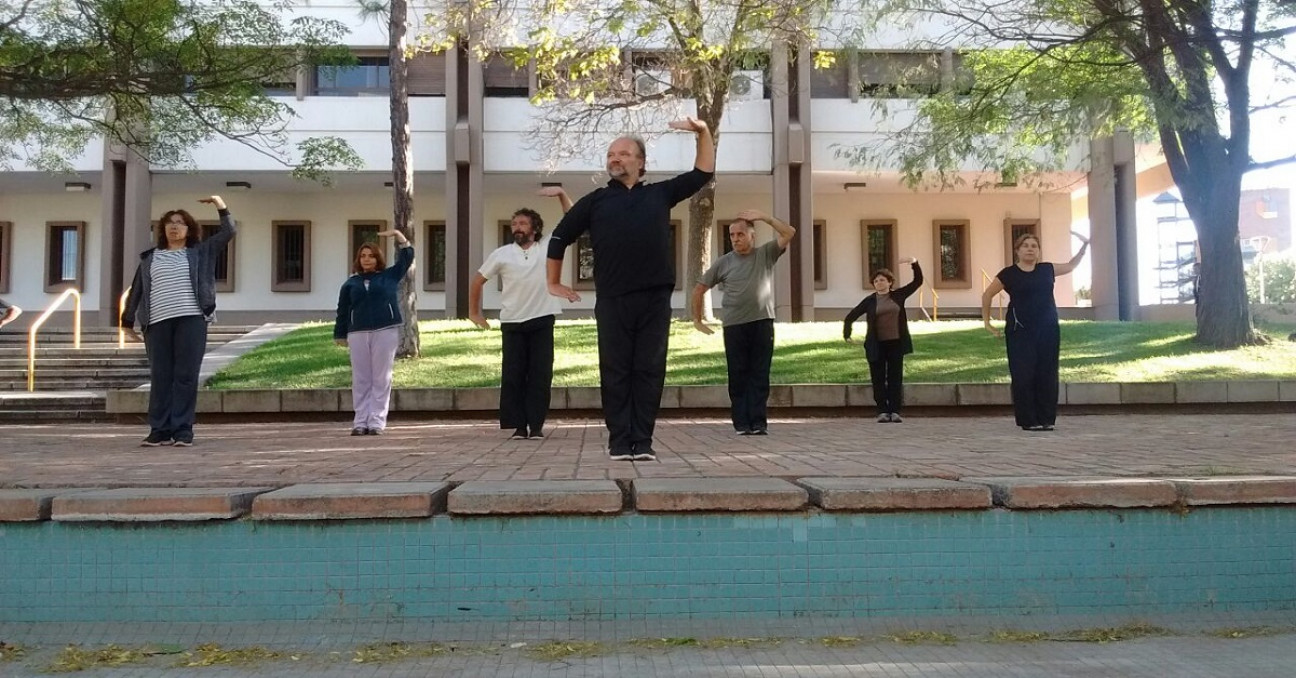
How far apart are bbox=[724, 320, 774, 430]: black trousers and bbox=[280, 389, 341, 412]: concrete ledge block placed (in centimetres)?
495

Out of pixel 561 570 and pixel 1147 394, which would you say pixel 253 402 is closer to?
pixel 561 570

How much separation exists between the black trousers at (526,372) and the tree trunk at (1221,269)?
11570 mm

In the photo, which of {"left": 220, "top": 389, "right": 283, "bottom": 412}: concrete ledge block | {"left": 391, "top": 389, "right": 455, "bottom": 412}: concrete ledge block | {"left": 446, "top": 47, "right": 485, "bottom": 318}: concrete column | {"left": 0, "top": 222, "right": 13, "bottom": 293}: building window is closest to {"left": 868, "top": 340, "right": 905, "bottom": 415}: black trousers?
{"left": 391, "top": 389, "right": 455, "bottom": 412}: concrete ledge block

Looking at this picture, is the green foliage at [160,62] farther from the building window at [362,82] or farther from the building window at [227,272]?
the building window at [227,272]

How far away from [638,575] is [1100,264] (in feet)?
75.1

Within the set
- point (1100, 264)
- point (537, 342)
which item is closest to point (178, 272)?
point (537, 342)

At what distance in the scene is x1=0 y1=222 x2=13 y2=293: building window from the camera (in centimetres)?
2411

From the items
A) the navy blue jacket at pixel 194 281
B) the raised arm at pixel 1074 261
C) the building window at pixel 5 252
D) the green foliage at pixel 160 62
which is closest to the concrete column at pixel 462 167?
the green foliage at pixel 160 62

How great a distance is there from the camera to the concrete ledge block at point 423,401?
34.1ft

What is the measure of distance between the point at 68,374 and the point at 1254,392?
1609cm

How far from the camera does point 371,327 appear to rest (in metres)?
8.12

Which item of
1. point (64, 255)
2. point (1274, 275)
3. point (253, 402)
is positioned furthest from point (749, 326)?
point (1274, 275)

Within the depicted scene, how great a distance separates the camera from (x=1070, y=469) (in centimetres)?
430

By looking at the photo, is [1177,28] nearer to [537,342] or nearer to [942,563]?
[537,342]
